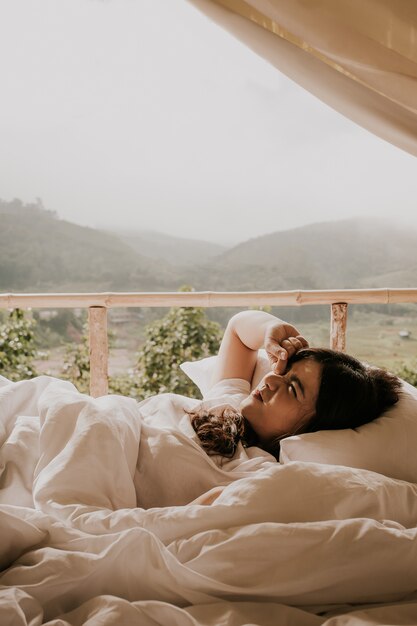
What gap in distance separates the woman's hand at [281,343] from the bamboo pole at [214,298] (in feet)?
2.82

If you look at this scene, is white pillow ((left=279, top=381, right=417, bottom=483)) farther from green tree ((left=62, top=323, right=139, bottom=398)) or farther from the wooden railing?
green tree ((left=62, top=323, right=139, bottom=398))

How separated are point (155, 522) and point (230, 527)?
126 mm

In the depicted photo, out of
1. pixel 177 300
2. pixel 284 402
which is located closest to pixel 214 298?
pixel 177 300

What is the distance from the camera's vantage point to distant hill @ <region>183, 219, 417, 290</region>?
18.2 feet

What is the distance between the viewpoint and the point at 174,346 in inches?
171

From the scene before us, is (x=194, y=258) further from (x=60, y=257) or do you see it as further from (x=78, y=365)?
(x=78, y=365)

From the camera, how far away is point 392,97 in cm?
134

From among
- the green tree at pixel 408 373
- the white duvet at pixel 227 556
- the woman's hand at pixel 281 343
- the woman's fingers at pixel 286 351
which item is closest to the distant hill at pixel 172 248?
the green tree at pixel 408 373

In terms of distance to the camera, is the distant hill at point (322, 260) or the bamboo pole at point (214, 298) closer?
the bamboo pole at point (214, 298)

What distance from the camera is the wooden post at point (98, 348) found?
8.69 feet

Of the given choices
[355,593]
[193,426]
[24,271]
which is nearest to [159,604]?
[355,593]

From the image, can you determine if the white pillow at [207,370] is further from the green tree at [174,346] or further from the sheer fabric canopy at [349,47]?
the green tree at [174,346]

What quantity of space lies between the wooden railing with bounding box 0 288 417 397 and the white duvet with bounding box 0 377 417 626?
1628 mm

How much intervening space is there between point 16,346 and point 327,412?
3.27m
